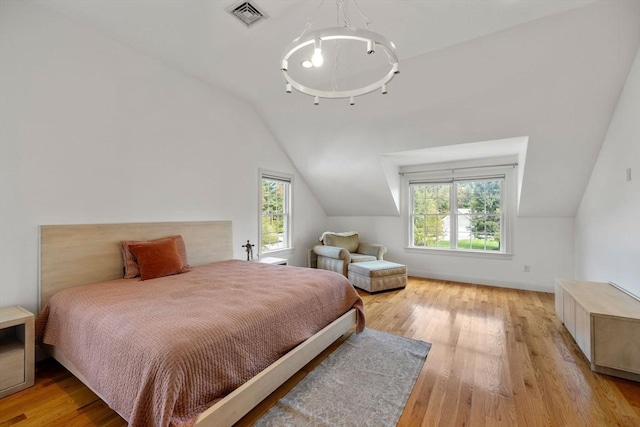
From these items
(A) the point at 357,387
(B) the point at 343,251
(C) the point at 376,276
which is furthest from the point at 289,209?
(A) the point at 357,387

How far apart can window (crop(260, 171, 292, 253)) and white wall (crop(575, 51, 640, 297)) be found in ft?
13.7

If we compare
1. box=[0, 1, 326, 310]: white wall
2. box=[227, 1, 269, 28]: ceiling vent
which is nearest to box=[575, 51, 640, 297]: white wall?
box=[227, 1, 269, 28]: ceiling vent

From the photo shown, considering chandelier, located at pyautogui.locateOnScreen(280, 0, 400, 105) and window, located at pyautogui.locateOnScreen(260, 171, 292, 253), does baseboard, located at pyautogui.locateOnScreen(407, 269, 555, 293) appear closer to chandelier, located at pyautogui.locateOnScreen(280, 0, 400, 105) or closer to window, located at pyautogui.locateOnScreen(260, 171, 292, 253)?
window, located at pyautogui.locateOnScreen(260, 171, 292, 253)

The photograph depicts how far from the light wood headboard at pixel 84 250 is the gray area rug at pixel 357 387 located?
81.2 inches

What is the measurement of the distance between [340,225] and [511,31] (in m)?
4.31

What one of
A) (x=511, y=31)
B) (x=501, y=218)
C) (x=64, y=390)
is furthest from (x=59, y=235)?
(x=501, y=218)

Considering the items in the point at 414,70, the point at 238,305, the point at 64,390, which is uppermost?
the point at 414,70

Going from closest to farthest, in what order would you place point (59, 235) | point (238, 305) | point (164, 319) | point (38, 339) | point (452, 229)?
point (164, 319) < point (238, 305) < point (38, 339) < point (59, 235) < point (452, 229)

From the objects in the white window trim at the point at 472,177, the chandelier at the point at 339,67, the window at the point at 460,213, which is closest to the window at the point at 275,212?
the chandelier at the point at 339,67

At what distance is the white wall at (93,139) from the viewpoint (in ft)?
7.07

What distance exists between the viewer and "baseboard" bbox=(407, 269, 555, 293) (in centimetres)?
421

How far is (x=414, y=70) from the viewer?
117 inches

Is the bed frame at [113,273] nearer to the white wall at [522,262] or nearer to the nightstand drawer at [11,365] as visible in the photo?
the nightstand drawer at [11,365]

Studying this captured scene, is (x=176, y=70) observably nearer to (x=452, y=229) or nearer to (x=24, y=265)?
(x=24, y=265)
